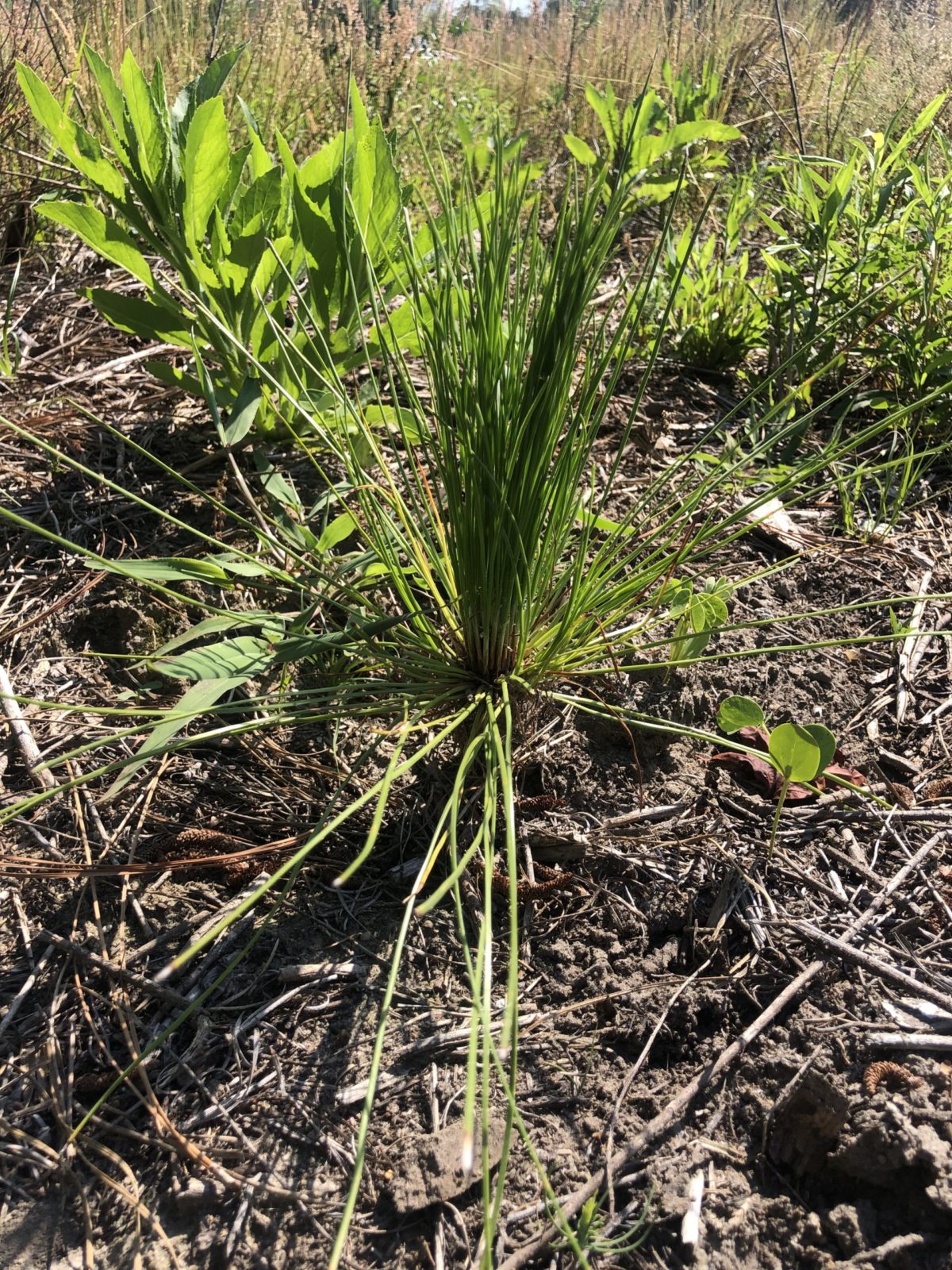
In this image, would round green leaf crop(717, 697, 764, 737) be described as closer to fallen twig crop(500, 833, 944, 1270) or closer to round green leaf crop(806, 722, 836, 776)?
round green leaf crop(806, 722, 836, 776)

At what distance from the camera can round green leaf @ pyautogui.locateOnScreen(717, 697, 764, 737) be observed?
110 cm

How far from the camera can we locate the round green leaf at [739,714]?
43.4 inches

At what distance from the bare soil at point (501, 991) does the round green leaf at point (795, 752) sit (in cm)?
13

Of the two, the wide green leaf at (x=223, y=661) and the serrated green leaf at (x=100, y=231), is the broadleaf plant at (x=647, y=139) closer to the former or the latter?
the serrated green leaf at (x=100, y=231)

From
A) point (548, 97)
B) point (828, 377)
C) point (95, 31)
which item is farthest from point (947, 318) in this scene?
point (548, 97)

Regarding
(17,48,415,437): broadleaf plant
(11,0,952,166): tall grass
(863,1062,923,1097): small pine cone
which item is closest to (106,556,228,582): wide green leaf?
(17,48,415,437): broadleaf plant

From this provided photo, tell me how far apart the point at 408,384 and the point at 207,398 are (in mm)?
388

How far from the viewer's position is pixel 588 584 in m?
1.11

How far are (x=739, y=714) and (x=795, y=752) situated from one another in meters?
0.08

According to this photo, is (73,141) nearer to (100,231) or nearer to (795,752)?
(100,231)

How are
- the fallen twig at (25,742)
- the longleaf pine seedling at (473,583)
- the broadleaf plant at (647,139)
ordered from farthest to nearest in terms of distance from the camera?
the broadleaf plant at (647,139) → the fallen twig at (25,742) → the longleaf pine seedling at (473,583)

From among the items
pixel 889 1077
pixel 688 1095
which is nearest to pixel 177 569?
pixel 688 1095

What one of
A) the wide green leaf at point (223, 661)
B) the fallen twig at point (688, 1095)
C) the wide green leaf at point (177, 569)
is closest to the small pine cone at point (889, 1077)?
the fallen twig at point (688, 1095)

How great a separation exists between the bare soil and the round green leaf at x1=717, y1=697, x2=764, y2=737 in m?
0.15
